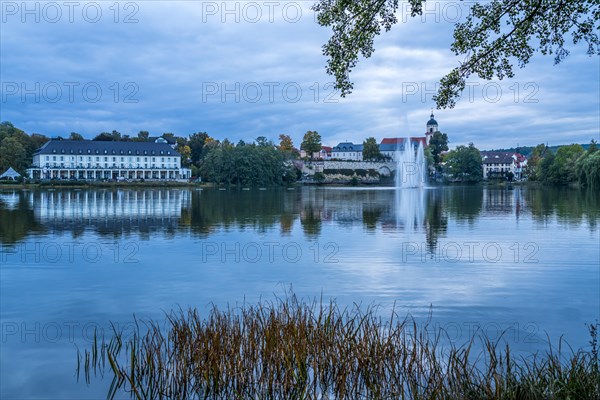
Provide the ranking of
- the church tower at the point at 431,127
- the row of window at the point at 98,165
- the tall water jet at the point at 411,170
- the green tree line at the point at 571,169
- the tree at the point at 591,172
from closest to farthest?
the tree at the point at 591,172 → the green tree line at the point at 571,169 → the tall water jet at the point at 411,170 → the row of window at the point at 98,165 → the church tower at the point at 431,127

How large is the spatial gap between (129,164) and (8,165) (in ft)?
104

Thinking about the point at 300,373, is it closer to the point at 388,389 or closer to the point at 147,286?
the point at 388,389

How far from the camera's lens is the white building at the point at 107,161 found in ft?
420

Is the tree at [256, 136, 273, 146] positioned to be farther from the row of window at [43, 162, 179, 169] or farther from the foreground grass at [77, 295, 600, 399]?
the foreground grass at [77, 295, 600, 399]

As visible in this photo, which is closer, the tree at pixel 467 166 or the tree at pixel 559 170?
the tree at pixel 559 170

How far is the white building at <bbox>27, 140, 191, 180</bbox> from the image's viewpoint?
420ft

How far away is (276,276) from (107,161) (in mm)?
128664

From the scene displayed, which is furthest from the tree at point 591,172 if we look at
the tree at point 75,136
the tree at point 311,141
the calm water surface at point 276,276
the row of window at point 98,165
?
the tree at point 75,136

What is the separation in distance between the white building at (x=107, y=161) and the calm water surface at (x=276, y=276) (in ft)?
344

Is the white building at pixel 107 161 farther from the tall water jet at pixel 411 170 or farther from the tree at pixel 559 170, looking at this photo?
the tree at pixel 559 170

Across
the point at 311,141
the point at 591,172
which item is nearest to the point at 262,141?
the point at 311,141

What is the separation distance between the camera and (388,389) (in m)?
7.29

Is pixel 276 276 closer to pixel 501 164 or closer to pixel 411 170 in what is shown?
pixel 411 170

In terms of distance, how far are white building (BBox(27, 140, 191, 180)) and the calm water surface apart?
10495cm
